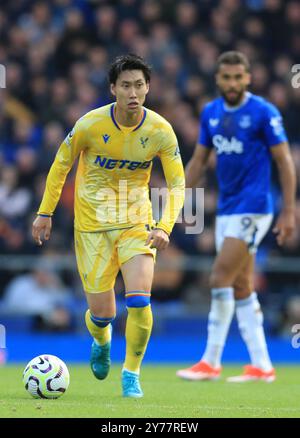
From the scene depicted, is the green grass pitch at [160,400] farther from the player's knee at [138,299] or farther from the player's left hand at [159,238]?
the player's left hand at [159,238]

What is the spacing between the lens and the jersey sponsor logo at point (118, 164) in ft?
23.1

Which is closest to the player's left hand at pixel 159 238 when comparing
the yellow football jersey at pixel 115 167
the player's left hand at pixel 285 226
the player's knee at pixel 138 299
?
the yellow football jersey at pixel 115 167

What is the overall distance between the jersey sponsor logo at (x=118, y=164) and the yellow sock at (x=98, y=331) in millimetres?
1069

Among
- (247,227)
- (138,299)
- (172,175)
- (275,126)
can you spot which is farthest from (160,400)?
(275,126)

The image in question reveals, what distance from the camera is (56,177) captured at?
7.01 metres

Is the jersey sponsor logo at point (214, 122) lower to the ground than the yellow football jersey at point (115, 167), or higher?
higher

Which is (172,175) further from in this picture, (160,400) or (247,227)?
(247,227)

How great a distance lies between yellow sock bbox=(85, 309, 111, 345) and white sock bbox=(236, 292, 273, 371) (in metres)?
1.85

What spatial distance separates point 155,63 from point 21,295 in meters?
4.77

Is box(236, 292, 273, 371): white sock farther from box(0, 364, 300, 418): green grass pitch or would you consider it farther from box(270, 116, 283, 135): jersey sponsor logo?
box(270, 116, 283, 135): jersey sponsor logo

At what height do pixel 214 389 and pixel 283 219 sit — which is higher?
pixel 283 219

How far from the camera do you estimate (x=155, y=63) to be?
15.7 m
